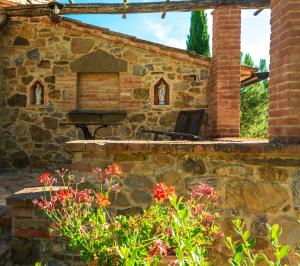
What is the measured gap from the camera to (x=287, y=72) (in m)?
2.83

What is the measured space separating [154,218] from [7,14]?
22.7 feet

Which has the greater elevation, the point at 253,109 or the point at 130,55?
the point at 130,55

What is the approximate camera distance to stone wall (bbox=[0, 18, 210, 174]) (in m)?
7.27

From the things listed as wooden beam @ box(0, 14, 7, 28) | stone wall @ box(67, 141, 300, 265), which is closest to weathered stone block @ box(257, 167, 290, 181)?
stone wall @ box(67, 141, 300, 265)

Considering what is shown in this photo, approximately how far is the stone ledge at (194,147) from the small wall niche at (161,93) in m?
4.51

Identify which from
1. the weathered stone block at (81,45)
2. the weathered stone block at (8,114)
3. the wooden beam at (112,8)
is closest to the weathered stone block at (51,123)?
the weathered stone block at (8,114)

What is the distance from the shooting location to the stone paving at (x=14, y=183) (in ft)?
15.8

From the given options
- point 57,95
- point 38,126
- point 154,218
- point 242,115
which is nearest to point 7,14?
point 57,95

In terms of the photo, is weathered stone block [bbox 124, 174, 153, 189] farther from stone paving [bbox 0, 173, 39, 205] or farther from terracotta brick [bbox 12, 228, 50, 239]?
stone paving [bbox 0, 173, 39, 205]

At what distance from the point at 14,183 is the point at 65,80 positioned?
9.16 feet

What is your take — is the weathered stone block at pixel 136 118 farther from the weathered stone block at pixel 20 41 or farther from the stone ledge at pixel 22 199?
the stone ledge at pixel 22 199

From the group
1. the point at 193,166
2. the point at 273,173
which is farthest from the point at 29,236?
the point at 273,173

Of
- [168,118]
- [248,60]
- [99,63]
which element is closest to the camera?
[168,118]

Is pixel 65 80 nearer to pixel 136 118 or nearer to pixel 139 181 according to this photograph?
pixel 136 118
